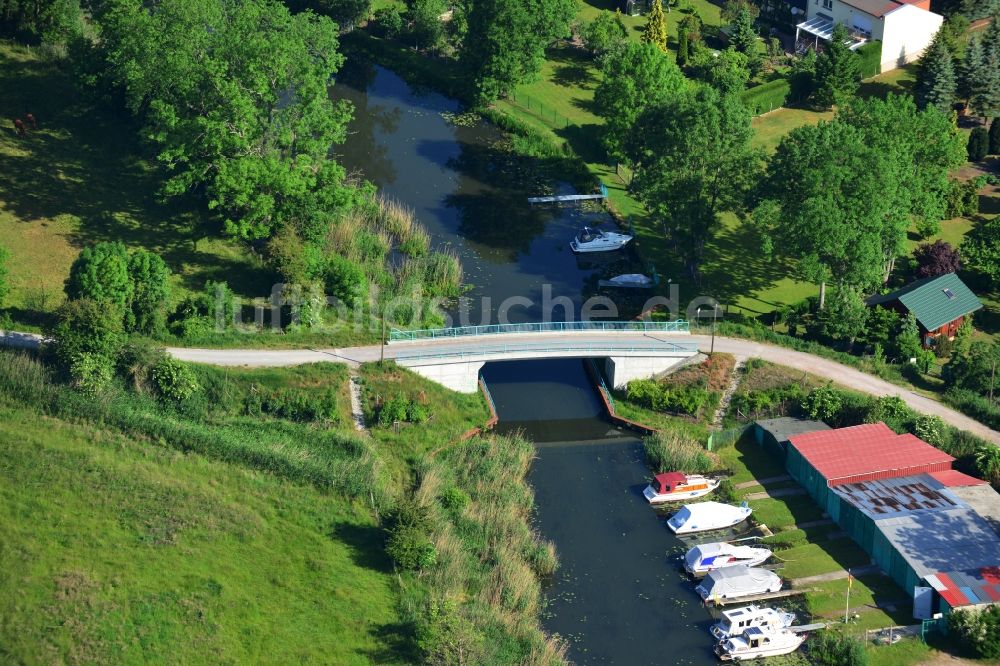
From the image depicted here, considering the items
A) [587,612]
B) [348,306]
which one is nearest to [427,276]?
[348,306]

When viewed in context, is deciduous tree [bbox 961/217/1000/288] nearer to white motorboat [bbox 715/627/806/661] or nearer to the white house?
the white house

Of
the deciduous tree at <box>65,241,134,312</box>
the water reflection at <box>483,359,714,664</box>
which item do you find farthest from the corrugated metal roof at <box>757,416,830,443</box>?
the deciduous tree at <box>65,241,134,312</box>

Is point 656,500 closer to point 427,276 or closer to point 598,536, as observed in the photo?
point 598,536

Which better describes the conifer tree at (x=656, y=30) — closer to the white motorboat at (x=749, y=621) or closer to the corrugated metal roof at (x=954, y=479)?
the corrugated metal roof at (x=954, y=479)

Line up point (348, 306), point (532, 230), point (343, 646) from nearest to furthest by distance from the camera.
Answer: point (343, 646) < point (348, 306) < point (532, 230)

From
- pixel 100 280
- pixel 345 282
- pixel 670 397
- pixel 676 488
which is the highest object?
pixel 345 282

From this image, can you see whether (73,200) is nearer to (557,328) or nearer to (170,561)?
(557,328)

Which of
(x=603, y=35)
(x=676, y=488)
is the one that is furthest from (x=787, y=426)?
(x=603, y=35)
